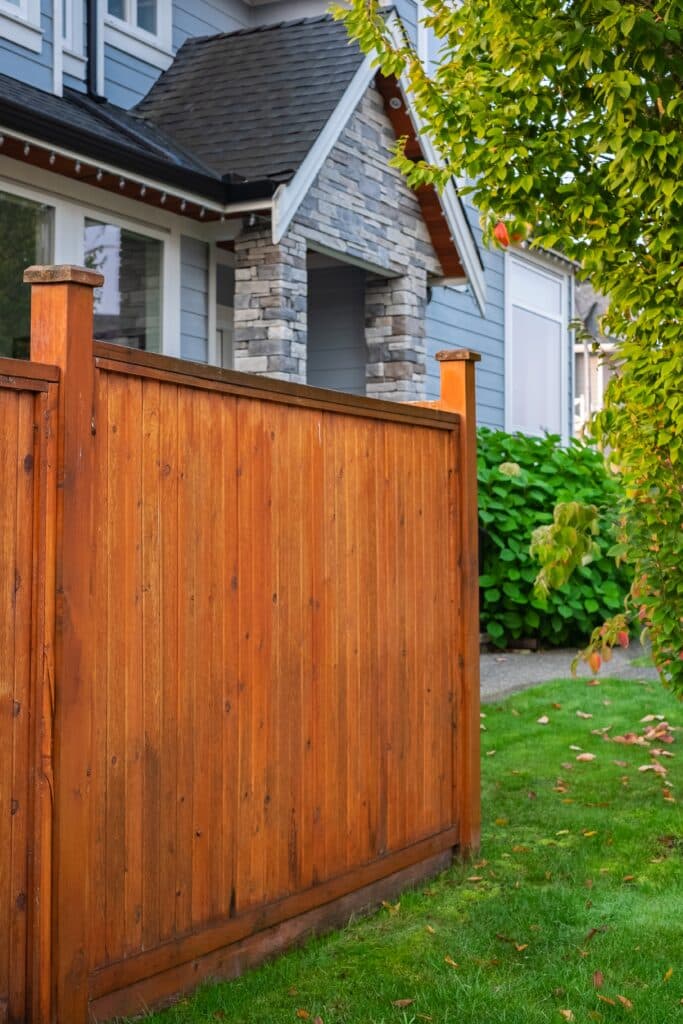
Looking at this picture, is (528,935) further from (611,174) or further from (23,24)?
(23,24)

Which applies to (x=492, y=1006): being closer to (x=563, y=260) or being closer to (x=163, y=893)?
(x=163, y=893)

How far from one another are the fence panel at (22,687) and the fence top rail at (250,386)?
0.29 m

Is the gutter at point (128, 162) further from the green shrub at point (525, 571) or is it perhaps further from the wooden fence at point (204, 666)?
the wooden fence at point (204, 666)

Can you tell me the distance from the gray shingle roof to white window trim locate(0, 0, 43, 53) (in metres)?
1.30

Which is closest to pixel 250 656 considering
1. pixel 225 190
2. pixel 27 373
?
pixel 27 373

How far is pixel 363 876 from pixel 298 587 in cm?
109

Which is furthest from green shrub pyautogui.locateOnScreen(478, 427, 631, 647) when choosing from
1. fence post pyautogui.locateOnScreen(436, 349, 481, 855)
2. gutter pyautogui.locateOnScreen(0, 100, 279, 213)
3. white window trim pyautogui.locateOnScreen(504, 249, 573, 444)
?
fence post pyautogui.locateOnScreen(436, 349, 481, 855)

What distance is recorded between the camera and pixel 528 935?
4.12m

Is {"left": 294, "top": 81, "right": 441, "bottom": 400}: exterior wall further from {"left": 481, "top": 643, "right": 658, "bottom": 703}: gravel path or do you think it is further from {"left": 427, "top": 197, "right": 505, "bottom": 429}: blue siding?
{"left": 481, "top": 643, "right": 658, "bottom": 703}: gravel path

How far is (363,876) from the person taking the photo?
4.33m

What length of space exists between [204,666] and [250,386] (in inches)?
33.8

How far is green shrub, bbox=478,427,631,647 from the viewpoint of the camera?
10.8m

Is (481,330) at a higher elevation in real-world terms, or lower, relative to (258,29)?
lower

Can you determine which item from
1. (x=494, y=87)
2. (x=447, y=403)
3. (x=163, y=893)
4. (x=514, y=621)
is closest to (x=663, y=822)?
(x=447, y=403)
